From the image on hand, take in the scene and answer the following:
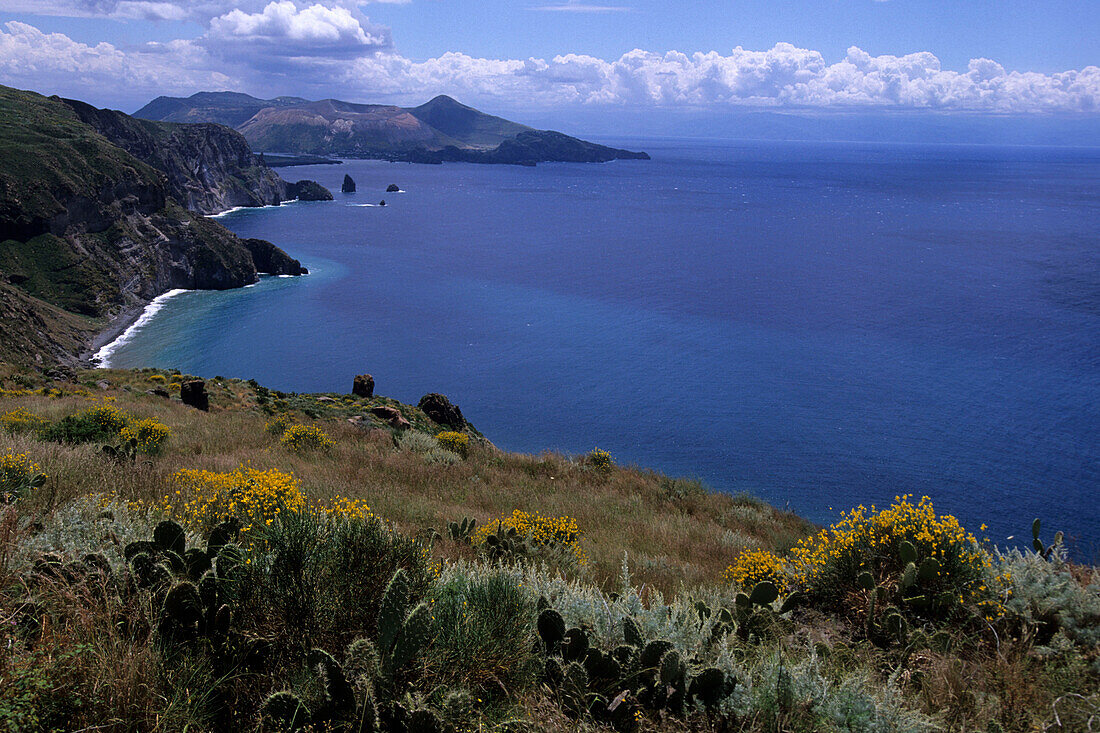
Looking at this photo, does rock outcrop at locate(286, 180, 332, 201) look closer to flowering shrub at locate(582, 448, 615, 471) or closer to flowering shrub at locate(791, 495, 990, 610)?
flowering shrub at locate(582, 448, 615, 471)

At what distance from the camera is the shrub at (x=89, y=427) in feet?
32.7

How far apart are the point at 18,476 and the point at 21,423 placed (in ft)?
18.2

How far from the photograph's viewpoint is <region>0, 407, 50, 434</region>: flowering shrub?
9819 millimetres

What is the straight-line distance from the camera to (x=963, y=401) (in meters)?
40.9

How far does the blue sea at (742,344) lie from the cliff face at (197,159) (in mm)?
34563

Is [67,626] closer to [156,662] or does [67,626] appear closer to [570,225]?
[156,662]

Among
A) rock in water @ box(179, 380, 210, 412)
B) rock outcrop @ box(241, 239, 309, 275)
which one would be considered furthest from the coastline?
rock in water @ box(179, 380, 210, 412)

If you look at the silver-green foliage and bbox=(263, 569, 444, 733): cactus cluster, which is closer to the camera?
bbox=(263, 569, 444, 733): cactus cluster

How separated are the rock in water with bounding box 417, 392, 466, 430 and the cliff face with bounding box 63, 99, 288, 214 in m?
106

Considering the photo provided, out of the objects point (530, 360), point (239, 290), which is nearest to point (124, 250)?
point (239, 290)

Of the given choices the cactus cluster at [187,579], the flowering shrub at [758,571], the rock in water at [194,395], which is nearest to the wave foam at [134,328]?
the rock in water at [194,395]

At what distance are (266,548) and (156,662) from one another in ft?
3.12

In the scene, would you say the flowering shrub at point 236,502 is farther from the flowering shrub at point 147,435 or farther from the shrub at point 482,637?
the flowering shrub at point 147,435

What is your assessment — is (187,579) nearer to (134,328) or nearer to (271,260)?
(134,328)
